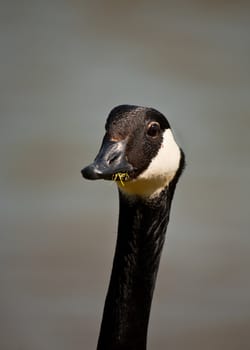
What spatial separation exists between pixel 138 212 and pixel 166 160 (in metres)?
0.21

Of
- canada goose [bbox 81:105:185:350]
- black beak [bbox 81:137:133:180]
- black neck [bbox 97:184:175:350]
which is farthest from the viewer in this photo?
black neck [bbox 97:184:175:350]

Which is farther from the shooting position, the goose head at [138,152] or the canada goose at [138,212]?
the canada goose at [138,212]

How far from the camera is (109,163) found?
3018 millimetres

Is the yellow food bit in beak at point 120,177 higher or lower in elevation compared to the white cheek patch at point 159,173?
lower

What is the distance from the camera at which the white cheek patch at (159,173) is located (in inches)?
128

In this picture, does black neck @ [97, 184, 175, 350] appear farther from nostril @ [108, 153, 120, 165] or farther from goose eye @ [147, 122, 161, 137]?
nostril @ [108, 153, 120, 165]

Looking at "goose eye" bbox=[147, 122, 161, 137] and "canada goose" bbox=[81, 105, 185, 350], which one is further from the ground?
"goose eye" bbox=[147, 122, 161, 137]

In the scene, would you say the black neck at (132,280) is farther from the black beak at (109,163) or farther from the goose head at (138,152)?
the black beak at (109,163)

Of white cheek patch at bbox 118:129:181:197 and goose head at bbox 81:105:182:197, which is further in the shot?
white cheek patch at bbox 118:129:181:197

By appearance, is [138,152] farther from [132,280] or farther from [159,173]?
[132,280]

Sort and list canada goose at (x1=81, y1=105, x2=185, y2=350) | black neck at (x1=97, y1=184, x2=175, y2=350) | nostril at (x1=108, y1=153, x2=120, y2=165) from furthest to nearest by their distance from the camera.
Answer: black neck at (x1=97, y1=184, x2=175, y2=350)
canada goose at (x1=81, y1=105, x2=185, y2=350)
nostril at (x1=108, y1=153, x2=120, y2=165)

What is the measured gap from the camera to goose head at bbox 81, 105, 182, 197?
121 inches

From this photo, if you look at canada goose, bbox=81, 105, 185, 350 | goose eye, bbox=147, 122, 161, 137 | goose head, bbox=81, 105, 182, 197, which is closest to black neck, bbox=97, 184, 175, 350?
canada goose, bbox=81, 105, 185, 350

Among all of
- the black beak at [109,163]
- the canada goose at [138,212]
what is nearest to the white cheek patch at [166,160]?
the canada goose at [138,212]
